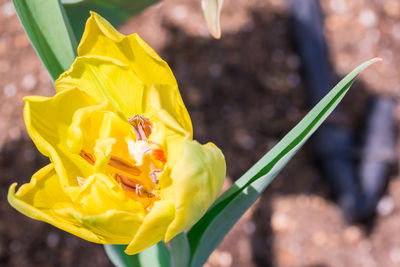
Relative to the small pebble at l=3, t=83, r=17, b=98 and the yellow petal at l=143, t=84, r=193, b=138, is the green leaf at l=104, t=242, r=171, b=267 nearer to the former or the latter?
the yellow petal at l=143, t=84, r=193, b=138

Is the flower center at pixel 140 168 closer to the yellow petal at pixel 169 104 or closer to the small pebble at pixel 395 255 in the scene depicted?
the yellow petal at pixel 169 104

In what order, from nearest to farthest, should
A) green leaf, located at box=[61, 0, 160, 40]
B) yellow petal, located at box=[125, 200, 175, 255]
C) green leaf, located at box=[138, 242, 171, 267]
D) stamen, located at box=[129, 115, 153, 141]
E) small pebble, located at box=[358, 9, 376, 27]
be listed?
1. yellow petal, located at box=[125, 200, 175, 255]
2. stamen, located at box=[129, 115, 153, 141]
3. green leaf, located at box=[138, 242, 171, 267]
4. green leaf, located at box=[61, 0, 160, 40]
5. small pebble, located at box=[358, 9, 376, 27]

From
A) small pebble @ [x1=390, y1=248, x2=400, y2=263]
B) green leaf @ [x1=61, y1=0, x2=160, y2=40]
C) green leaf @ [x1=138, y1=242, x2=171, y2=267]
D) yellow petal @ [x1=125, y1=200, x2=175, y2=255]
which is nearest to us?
yellow petal @ [x1=125, y1=200, x2=175, y2=255]

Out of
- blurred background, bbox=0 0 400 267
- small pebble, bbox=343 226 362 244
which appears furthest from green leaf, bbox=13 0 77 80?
small pebble, bbox=343 226 362 244

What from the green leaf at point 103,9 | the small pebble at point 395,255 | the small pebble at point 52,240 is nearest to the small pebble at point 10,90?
the small pebble at point 52,240

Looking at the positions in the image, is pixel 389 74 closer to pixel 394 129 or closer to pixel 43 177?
pixel 394 129

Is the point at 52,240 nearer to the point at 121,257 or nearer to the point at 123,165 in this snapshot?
the point at 121,257

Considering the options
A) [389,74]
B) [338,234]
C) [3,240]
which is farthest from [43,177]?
[389,74]
